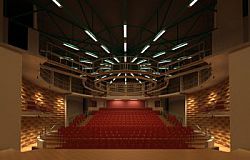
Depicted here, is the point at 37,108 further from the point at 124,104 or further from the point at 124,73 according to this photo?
the point at 124,104

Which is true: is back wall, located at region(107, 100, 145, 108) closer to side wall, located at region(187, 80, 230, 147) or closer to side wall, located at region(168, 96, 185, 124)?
side wall, located at region(168, 96, 185, 124)

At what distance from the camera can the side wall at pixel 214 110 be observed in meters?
14.8

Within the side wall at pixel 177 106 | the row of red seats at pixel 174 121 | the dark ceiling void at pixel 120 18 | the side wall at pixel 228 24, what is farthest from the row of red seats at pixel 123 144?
the side wall at pixel 177 106

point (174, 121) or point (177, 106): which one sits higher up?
point (177, 106)
